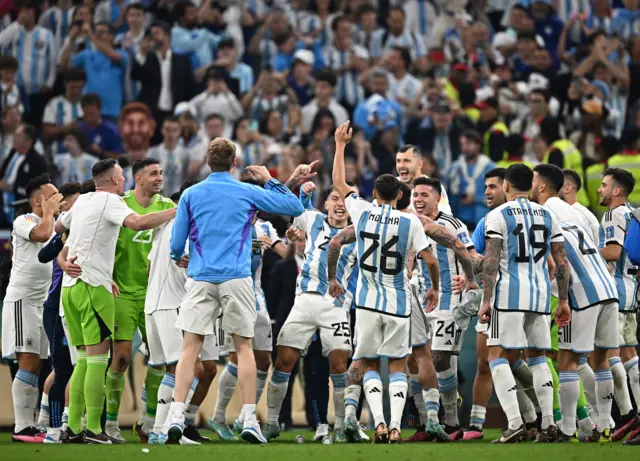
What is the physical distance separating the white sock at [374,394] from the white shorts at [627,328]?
123 inches

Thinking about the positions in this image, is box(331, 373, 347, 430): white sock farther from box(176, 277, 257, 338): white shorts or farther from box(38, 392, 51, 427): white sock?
box(38, 392, 51, 427): white sock

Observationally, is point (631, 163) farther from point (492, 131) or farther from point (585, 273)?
point (585, 273)

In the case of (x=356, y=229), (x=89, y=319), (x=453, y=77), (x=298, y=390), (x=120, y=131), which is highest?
(x=453, y=77)

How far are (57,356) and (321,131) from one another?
8578mm

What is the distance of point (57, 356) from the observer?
41.5ft

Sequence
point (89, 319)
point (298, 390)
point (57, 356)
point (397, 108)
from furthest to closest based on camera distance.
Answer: point (397, 108), point (298, 390), point (57, 356), point (89, 319)

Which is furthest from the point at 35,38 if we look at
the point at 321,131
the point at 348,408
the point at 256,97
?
the point at 348,408

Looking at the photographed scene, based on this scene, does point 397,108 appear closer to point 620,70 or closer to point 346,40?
point 346,40

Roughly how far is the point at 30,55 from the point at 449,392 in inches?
453

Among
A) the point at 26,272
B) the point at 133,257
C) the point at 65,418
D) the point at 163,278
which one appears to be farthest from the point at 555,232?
the point at 26,272

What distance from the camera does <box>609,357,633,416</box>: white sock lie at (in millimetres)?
12516

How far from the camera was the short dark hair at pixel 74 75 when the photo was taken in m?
20.2

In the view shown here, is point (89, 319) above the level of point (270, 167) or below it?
below

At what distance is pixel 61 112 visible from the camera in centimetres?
2041
